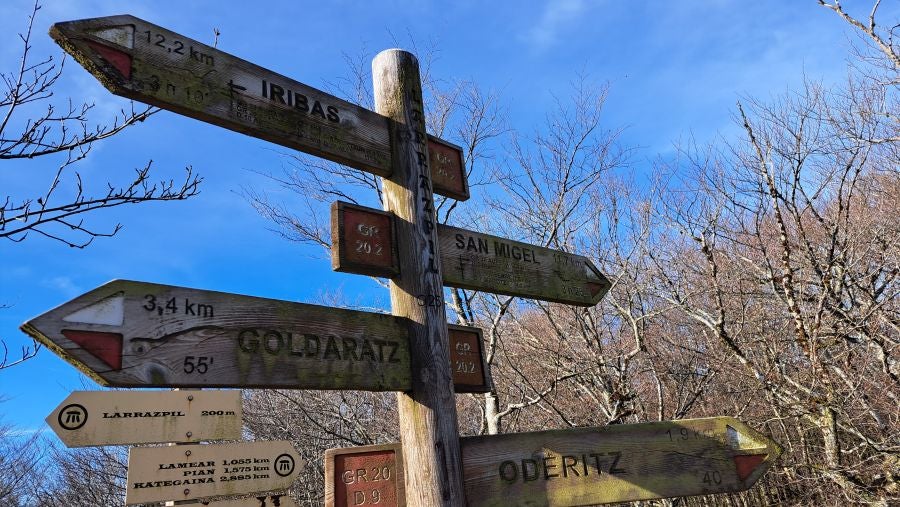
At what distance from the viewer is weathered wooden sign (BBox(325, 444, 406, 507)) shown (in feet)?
7.42

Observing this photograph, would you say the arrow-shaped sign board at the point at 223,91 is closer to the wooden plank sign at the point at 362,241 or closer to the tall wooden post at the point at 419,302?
the tall wooden post at the point at 419,302

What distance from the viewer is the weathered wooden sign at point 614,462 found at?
2.44m

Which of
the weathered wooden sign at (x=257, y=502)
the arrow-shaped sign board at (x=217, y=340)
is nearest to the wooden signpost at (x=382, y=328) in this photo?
the arrow-shaped sign board at (x=217, y=340)

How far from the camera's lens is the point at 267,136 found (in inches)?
97.9


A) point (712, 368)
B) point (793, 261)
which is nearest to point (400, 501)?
point (712, 368)

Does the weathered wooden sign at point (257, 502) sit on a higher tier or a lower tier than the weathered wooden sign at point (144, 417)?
lower

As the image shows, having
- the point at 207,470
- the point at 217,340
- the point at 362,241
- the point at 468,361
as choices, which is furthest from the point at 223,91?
the point at 207,470

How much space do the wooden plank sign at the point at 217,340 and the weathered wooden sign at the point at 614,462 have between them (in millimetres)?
500

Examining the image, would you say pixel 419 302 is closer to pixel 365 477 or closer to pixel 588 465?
pixel 365 477

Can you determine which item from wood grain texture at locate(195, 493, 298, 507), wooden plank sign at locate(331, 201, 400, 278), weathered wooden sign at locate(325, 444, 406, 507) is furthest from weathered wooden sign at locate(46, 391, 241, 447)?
wooden plank sign at locate(331, 201, 400, 278)

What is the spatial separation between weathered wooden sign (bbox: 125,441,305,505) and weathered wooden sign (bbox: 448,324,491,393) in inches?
120

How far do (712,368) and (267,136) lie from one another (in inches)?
251

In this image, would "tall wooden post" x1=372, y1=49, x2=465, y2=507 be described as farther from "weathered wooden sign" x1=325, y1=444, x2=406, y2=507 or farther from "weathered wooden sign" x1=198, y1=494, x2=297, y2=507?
"weathered wooden sign" x1=198, y1=494, x2=297, y2=507

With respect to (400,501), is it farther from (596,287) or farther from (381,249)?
(596,287)
